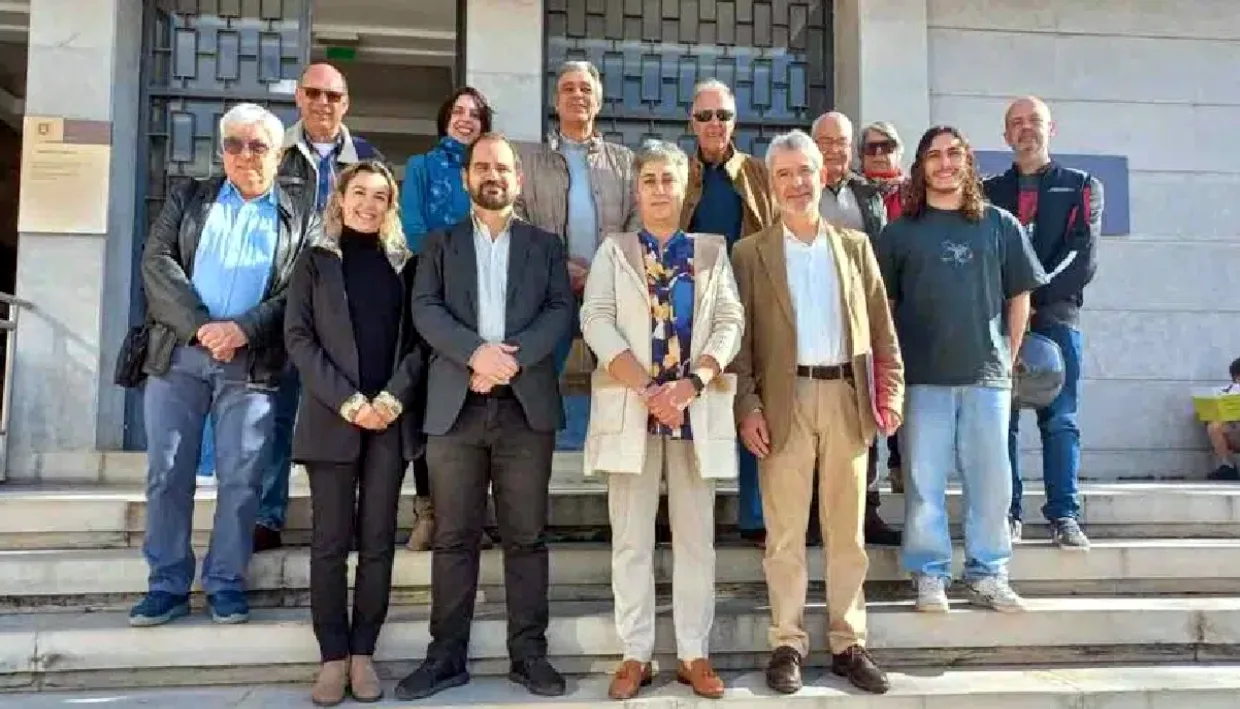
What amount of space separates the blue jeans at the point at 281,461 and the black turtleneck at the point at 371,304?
2.07ft

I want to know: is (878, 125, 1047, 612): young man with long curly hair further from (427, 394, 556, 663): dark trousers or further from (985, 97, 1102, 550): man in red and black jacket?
(427, 394, 556, 663): dark trousers

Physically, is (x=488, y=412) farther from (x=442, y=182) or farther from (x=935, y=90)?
(x=935, y=90)

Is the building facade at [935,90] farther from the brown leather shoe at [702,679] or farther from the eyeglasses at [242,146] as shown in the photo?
the brown leather shoe at [702,679]

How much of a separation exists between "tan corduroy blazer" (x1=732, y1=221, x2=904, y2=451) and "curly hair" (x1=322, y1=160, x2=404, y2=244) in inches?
51.4

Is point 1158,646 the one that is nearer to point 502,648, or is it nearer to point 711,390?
point 711,390

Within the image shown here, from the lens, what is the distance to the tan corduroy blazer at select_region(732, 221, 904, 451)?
352cm

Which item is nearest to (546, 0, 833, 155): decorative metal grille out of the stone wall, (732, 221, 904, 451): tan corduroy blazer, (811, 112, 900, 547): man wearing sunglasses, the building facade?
the building facade

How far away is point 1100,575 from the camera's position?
429 centimetres

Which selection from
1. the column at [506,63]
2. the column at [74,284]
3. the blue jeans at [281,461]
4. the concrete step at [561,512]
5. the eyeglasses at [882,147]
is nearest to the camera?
the blue jeans at [281,461]

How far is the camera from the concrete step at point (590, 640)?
3508 millimetres

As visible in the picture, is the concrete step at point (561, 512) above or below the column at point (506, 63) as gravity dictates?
below

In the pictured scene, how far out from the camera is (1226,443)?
21.7 ft

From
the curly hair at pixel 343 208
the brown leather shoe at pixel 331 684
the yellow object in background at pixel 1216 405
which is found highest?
the curly hair at pixel 343 208

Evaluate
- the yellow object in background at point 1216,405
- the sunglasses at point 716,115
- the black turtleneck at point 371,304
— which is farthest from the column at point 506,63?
the yellow object in background at point 1216,405
